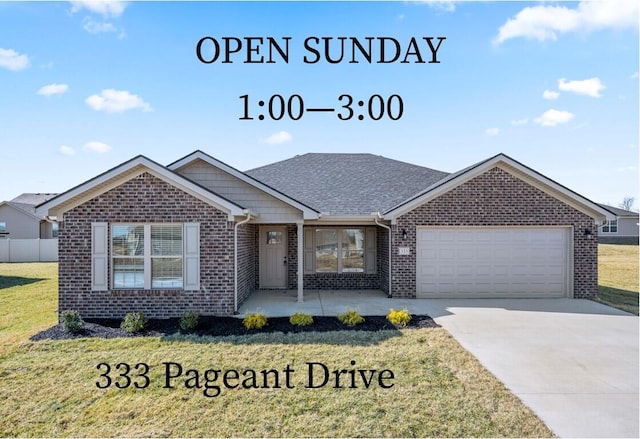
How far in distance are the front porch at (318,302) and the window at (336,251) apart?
0.84 metres

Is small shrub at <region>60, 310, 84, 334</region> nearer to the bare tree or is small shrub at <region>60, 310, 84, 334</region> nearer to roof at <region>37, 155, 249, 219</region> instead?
roof at <region>37, 155, 249, 219</region>

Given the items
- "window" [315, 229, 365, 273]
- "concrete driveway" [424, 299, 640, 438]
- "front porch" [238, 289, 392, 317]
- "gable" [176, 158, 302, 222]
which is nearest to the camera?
"concrete driveway" [424, 299, 640, 438]

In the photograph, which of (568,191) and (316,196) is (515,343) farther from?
(316,196)

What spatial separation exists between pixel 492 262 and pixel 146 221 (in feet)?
29.8

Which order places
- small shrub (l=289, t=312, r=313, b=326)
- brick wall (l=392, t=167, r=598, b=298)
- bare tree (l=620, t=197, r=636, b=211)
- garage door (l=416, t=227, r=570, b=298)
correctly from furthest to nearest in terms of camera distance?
bare tree (l=620, t=197, r=636, b=211), garage door (l=416, t=227, r=570, b=298), brick wall (l=392, t=167, r=598, b=298), small shrub (l=289, t=312, r=313, b=326)

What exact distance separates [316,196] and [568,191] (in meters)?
7.17

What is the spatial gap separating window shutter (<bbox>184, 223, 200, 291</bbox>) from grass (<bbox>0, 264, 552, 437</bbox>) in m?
1.78

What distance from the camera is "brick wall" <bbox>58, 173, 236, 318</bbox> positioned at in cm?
853

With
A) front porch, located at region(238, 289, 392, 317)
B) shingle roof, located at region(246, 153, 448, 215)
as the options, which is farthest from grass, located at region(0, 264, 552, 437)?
shingle roof, located at region(246, 153, 448, 215)

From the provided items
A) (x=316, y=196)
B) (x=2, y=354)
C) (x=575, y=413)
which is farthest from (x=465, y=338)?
(x=2, y=354)

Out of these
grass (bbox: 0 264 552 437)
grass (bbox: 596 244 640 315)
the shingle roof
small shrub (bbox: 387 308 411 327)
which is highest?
the shingle roof

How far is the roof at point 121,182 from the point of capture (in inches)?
327

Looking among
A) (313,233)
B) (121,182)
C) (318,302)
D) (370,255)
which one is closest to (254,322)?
(318,302)

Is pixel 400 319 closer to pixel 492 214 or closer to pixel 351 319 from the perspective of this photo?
pixel 351 319
